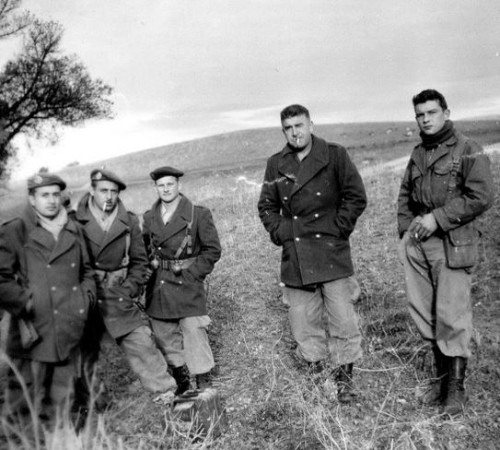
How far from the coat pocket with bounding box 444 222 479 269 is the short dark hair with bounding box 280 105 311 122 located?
1465mm

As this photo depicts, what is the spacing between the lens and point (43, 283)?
3711 mm

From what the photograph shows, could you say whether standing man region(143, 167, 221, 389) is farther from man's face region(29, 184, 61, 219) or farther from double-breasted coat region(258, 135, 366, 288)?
man's face region(29, 184, 61, 219)

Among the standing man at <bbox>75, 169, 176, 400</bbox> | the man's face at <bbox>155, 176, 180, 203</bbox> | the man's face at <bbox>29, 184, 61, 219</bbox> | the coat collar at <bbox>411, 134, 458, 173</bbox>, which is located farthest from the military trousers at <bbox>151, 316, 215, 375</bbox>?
the coat collar at <bbox>411, 134, 458, 173</bbox>

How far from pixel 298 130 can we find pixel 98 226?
182cm

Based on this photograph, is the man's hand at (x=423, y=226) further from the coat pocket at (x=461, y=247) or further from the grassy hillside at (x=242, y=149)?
the grassy hillside at (x=242, y=149)

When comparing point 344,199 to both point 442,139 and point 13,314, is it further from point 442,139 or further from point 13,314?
point 13,314

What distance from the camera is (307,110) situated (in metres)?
4.15

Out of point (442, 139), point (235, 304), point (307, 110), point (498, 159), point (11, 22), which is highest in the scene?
point (11, 22)

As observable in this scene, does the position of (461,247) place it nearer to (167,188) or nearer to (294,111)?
(294,111)

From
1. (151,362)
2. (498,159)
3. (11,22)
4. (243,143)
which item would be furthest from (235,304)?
(243,143)

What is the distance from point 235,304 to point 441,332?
9.74 feet

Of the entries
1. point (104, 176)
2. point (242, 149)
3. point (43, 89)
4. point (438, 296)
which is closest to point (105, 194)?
point (104, 176)

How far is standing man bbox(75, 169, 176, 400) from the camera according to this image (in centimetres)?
418

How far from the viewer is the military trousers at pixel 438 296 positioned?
3848 mm
